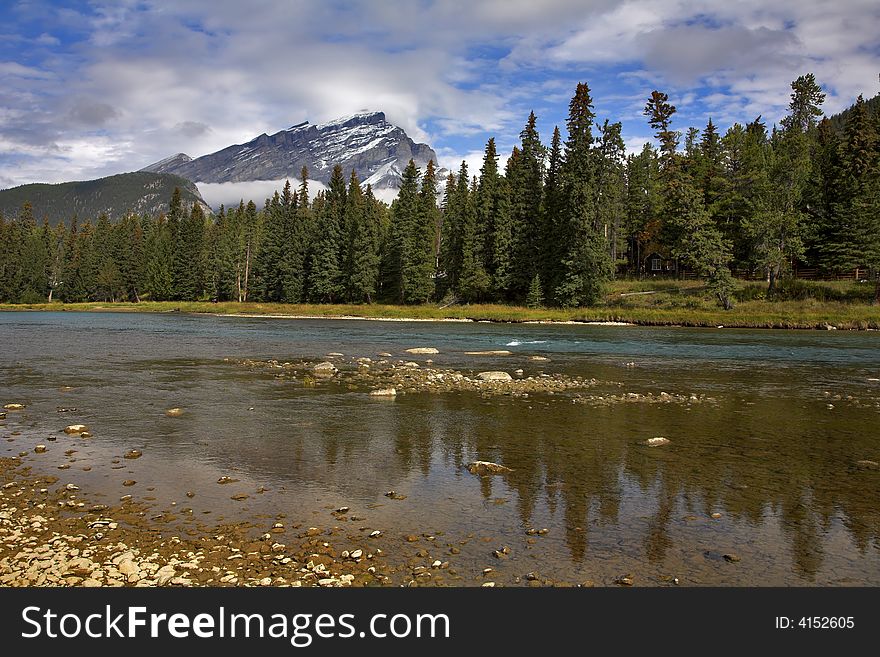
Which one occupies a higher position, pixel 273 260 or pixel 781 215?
pixel 781 215

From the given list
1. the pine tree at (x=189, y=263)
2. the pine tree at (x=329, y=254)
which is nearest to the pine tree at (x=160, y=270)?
the pine tree at (x=189, y=263)

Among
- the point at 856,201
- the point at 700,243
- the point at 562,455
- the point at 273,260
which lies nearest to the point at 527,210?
the point at 700,243

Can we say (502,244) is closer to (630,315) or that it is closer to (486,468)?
(630,315)

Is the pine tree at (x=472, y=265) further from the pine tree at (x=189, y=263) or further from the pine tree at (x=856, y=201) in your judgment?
the pine tree at (x=189, y=263)

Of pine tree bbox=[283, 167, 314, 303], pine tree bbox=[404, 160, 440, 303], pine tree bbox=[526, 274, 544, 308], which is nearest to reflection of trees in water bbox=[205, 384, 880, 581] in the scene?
pine tree bbox=[526, 274, 544, 308]

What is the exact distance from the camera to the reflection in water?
8.35 m

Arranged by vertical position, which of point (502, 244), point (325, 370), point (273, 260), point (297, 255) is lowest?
point (325, 370)

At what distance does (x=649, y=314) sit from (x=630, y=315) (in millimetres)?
1893

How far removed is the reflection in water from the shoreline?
30.6 metres

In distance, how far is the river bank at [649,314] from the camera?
5566 centimetres

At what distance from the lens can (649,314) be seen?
6134cm

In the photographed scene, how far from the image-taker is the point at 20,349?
3538cm

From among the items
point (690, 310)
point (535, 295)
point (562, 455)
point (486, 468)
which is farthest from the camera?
point (535, 295)
